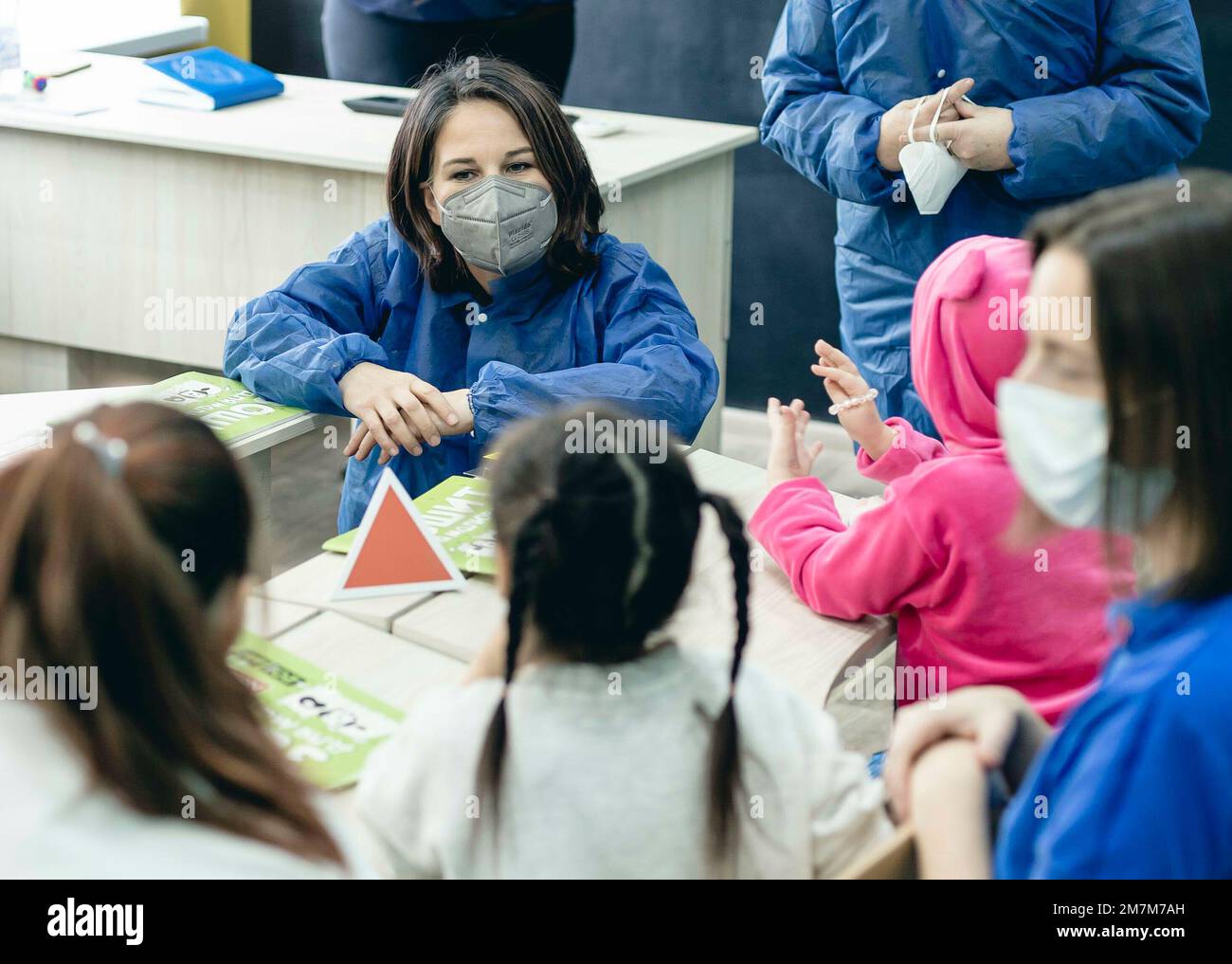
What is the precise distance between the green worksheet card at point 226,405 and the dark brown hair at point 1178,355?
52.7 inches

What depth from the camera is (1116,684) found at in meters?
0.93

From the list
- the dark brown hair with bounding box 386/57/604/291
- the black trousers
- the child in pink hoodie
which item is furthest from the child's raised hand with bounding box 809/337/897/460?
the black trousers

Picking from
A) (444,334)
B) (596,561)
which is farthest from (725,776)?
(444,334)

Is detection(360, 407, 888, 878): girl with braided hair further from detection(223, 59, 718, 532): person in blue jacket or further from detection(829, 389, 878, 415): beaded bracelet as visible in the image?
detection(223, 59, 718, 532): person in blue jacket

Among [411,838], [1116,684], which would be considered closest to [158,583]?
[411,838]

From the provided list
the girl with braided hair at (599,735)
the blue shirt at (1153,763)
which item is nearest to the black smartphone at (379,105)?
the girl with braided hair at (599,735)

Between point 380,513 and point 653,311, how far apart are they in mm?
673

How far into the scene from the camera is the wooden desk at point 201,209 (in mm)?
3113

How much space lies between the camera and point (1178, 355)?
92 centimetres

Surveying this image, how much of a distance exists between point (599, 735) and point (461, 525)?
79 centimetres

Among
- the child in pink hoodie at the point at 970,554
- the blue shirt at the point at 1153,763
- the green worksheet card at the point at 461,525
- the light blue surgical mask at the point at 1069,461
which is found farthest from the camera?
the green worksheet card at the point at 461,525

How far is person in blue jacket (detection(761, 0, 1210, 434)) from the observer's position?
2.37 metres

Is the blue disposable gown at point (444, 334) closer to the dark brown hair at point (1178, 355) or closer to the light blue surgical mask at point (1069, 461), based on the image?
the light blue surgical mask at point (1069, 461)
